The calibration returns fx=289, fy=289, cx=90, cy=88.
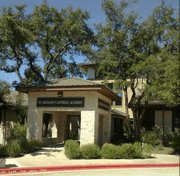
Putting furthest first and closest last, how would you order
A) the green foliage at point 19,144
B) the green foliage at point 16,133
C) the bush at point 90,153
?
the green foliage at point 16,133 < the green foliage at point 19,144 < the bush at point 90,153

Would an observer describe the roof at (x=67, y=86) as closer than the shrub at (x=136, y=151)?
No

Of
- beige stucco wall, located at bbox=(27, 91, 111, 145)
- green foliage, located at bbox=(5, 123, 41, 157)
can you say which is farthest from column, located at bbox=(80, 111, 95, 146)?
green foliage, located at bbox=(5, 123, 41, 157)

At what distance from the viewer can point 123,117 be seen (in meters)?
31.4

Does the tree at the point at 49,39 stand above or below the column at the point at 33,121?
above

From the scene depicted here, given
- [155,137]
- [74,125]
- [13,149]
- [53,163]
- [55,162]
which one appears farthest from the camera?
[74,125]

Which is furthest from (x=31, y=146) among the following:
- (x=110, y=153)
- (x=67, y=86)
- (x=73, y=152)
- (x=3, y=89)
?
(x=3, y=89)

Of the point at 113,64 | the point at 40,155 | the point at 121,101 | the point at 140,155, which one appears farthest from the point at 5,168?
the point at 121,101

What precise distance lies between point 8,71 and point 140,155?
18.4 metres

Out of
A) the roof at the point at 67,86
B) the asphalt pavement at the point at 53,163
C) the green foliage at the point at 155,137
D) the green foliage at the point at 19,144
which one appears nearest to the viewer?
the green foliage at the point at 155,137

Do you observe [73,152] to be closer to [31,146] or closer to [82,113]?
Result: [82,113]

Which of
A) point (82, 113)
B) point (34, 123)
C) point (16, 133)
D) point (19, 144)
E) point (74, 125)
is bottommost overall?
point (19, 144)

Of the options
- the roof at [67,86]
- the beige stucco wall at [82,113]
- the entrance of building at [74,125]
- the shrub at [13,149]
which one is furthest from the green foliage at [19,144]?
the entrance of building at [74,125]

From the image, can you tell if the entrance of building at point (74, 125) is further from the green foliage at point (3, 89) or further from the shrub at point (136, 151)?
the shrub at point (136, 151)

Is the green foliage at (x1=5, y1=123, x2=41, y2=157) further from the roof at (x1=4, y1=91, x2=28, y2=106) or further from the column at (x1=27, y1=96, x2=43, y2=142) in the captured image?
the roof at (x1=4, y1=91, x2=28, y2=106)
